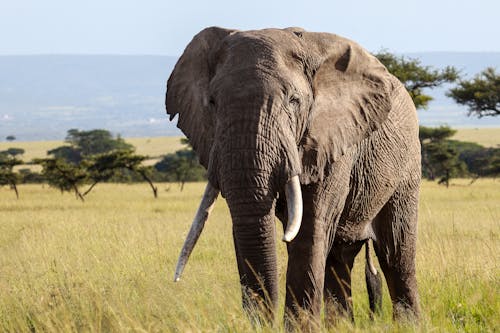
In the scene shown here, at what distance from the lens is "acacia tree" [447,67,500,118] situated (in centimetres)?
3844

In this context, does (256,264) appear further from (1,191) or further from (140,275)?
(1,191)

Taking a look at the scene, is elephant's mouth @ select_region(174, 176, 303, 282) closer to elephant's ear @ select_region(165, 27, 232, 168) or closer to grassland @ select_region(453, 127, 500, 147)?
elephant's ear @ select_region(165, 27, 232, 168)

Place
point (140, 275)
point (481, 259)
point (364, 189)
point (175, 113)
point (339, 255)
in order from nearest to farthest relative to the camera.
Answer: point (175, 113) → point (364, 189) → point (339, 255) → point (140, 275) → point (481, 259)

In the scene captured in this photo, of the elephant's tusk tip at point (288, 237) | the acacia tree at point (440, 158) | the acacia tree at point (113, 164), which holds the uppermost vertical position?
the elephant's tusk tip at point (288, 237)

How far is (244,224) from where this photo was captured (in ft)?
15.9

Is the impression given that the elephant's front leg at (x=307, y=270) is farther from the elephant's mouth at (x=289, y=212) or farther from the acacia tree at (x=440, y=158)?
the acacia tree at (x=440, y=158)

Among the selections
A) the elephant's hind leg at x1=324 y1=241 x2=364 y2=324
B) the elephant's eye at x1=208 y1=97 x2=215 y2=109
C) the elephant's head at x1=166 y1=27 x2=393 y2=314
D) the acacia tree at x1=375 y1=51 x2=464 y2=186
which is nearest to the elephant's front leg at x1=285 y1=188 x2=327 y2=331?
the elephant's head at x1=166 y1=27 x2=393 y2=314

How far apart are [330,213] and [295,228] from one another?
0.81 metres

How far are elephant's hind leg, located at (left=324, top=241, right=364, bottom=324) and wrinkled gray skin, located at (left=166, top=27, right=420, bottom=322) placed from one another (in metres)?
0.15

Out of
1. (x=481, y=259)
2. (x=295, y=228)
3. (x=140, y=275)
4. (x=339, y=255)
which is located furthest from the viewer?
(x=481, y=259)

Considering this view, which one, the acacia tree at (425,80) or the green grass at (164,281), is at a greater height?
the green grass at (164,281)

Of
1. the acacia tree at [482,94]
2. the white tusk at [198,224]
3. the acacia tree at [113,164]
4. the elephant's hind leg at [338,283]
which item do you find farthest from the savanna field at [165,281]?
the acacia tree at [482,94]

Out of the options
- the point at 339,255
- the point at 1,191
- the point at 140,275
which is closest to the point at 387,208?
the point at 339,255

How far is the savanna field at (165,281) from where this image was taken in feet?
20.1
